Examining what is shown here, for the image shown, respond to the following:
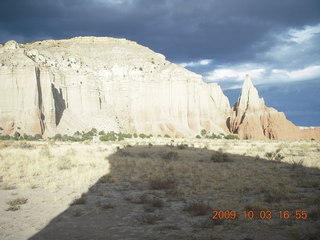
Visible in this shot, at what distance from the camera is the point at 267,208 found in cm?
899

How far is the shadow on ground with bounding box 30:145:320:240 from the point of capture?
7137mm

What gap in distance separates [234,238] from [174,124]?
75039 mm

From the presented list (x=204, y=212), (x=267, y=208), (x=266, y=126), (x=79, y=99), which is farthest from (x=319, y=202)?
(x=266, y=126)

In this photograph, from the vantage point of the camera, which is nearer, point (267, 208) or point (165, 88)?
point (267, 208)

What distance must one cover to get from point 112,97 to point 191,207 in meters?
77.8

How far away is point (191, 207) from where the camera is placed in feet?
29.7

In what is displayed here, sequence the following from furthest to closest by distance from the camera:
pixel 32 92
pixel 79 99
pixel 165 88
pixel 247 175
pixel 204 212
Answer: pixel 165 88
pixel 79 99
pixel 32 92
pixel 247 175
pixel 204 212

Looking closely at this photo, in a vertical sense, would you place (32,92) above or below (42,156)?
above

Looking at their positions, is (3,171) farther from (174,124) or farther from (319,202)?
(174,124)
